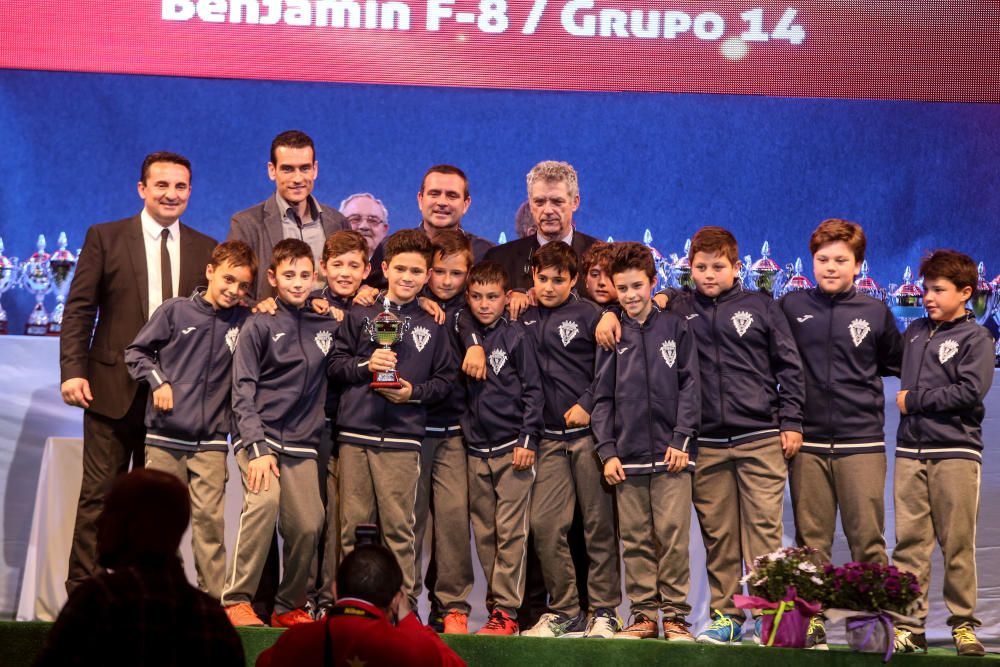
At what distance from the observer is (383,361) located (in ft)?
17.1

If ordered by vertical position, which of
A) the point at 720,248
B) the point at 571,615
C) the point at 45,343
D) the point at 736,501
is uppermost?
the point at 720,248

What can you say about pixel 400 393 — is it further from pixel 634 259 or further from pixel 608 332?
pixel 634 259

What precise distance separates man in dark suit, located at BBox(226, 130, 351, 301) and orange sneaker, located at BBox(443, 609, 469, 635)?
1.80 m

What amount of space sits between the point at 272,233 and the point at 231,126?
215cm

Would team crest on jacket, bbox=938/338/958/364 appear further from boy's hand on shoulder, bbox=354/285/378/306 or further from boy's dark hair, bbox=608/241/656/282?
boy's hand on shoulder, bbox=354/285/378/306

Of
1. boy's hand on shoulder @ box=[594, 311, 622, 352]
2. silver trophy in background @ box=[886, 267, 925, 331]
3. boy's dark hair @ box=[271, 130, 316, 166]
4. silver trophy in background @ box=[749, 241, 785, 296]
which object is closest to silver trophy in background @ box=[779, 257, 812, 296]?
silver trophy in background @ box=[749, 241, 785, 296]

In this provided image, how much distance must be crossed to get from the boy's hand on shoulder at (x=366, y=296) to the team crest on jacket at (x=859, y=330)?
2.18 m

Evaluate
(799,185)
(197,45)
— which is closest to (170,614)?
(197,45)

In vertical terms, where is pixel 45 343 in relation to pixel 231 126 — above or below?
below

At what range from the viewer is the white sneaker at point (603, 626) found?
17.4 ft

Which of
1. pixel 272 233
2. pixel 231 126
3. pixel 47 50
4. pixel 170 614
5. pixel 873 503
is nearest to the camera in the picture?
pixel 170 614

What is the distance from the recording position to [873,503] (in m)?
5.39

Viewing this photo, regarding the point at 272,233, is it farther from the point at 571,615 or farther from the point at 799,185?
the point at 799,185

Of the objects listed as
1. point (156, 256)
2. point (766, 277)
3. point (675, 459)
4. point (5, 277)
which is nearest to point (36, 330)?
point (5, 277)
